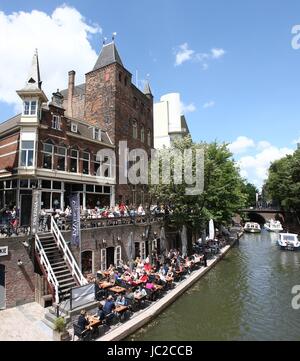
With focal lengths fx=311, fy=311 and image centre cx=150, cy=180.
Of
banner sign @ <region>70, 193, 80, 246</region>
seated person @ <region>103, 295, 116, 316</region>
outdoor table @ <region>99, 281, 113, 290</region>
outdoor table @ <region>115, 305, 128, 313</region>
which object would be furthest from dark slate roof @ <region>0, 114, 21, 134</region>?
outdoor table @ <region>115, 305, 128, 313</region>

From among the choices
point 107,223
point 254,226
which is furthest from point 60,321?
point 254,226

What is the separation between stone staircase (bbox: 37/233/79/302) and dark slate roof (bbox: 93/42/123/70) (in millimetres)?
20419

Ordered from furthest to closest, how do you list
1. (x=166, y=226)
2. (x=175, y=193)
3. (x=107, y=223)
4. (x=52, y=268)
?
(x=166, y=226) < (x=175, y=193) < (x=107, y=223) < (x=52, y=268)

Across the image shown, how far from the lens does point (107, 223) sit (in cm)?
2100

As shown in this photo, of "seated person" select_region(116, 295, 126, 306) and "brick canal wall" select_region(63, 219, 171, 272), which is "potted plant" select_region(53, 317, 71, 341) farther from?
"brick canal wall" select_region(63, 219, 171, 272)

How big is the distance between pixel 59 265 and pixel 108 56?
23.3 m

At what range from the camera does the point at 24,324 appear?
41.3 ft

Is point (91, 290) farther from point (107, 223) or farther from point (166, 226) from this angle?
point (166, 226)

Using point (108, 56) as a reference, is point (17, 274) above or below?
below

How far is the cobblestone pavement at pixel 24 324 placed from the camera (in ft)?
37.5

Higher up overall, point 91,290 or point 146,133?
point 146,133

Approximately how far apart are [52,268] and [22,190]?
818 centimetres

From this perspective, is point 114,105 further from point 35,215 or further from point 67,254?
point 67,254

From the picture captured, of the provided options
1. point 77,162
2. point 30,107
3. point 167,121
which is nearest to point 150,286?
point 77,162
